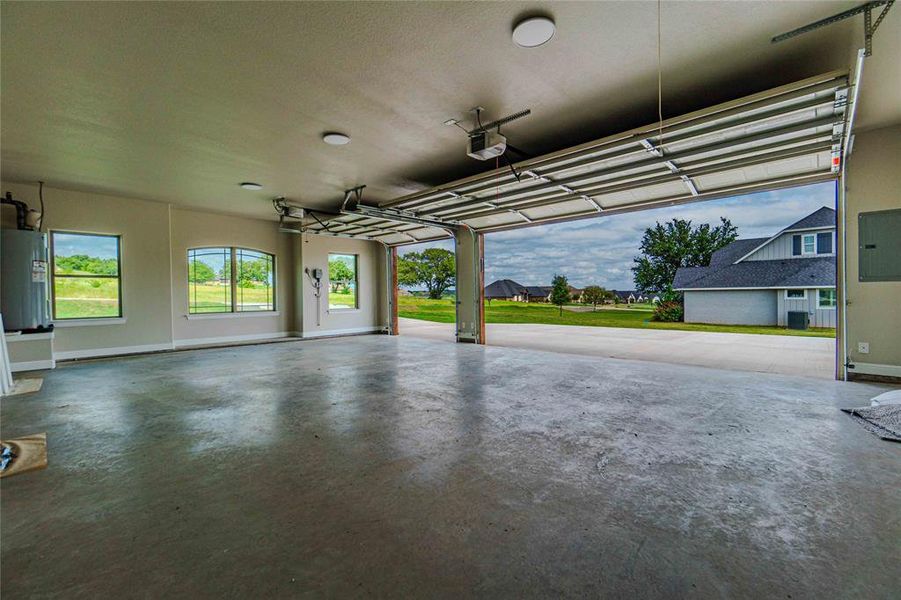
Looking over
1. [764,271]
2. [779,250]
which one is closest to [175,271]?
[764,271]

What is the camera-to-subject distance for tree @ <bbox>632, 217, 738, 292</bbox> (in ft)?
77.4

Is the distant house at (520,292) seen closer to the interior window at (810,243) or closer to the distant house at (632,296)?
the distant house at (632,296)

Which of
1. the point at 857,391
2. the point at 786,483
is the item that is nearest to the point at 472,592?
the point at 786,483

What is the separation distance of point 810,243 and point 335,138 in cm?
1865

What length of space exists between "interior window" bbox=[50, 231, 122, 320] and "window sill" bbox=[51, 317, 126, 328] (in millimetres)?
99

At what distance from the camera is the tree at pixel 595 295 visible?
72.4 feet

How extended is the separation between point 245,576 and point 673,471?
8.24 feet

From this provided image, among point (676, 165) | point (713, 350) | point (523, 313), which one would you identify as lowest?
point (713, 350)

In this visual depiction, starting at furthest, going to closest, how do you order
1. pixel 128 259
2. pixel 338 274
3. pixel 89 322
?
pixel 338 274
pixel 128 259
pixel 89 322

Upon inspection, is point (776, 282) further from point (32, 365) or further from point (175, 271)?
point (32, 365)

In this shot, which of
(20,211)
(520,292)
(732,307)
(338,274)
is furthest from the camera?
(520,292)

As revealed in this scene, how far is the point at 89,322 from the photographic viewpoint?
23.8 feet

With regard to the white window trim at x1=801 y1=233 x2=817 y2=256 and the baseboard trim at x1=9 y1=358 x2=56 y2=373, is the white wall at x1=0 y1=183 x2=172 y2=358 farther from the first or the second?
the white window trim at x1=801 y1=233 x2=817 y2=256

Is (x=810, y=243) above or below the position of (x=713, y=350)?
above
